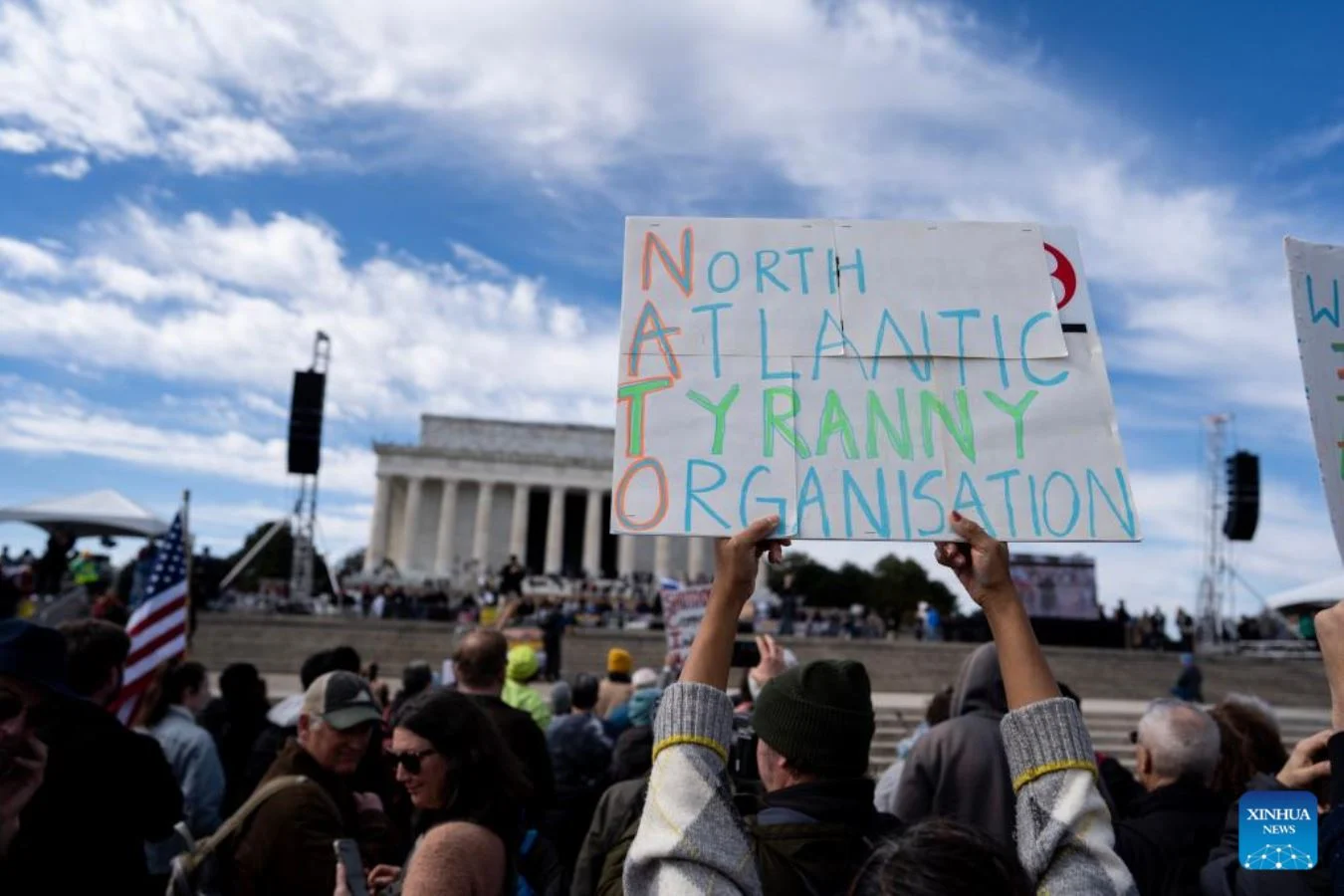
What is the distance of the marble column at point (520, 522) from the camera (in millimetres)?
70688

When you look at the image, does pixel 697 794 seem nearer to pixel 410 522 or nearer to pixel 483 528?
pixel 483 528

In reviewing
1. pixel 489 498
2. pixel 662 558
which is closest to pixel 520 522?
pixel 489 498

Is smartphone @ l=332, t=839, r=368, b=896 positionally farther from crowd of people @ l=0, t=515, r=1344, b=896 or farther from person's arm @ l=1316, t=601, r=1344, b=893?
person's arm @ l=1316, t=601, r=1344, b=893

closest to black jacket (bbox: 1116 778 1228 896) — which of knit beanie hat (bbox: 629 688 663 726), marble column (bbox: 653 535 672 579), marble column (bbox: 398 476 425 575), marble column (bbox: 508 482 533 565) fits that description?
knit beanie hat (bbox: 629 688 663 726)

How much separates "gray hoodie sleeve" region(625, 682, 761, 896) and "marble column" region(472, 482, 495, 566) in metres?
69.8

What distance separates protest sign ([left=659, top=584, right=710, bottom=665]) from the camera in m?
10.2

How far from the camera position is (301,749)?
3.78 metres

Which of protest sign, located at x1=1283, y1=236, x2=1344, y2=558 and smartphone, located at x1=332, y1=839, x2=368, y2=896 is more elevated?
protest sign, located at x1=1283, y1=236, x2=1344, y2=558

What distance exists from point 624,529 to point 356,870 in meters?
1.48

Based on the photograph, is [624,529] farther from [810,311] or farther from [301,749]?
[301,749]

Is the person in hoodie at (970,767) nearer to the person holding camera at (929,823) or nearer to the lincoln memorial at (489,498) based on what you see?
the person holding camera at (929,823)

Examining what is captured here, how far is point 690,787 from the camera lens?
5.73 ft

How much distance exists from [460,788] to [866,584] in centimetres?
8010

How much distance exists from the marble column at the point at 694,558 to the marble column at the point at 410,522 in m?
18.6
